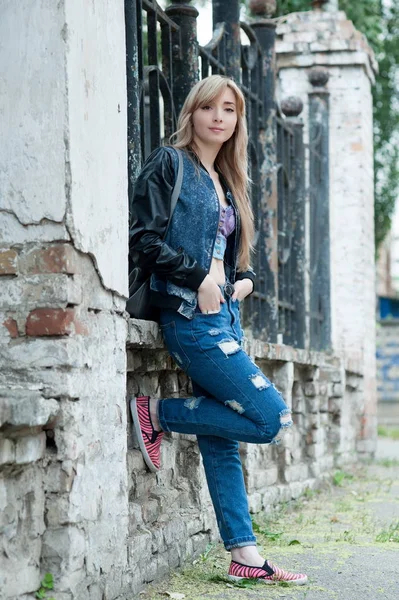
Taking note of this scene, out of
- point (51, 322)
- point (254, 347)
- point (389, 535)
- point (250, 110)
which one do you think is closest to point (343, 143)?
point (250, 110)

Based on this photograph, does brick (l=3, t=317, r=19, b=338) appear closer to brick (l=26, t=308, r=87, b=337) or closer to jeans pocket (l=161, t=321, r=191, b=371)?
brick (l=26, t=308, r=87, b=337)

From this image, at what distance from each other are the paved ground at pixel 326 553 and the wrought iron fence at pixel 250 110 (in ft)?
4.00

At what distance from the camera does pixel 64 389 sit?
3.16m

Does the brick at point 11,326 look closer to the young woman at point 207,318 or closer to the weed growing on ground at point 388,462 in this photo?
the young woman at point 207,318

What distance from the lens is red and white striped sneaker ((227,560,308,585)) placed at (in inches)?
152

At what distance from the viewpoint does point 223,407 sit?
12.7ft

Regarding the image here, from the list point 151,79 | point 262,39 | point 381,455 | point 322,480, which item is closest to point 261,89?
point 262,39

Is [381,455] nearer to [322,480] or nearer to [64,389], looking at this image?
[322,480]

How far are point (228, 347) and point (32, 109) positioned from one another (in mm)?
1157

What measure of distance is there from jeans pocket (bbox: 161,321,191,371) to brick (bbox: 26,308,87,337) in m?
0.72

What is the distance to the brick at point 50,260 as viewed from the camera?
320 cm

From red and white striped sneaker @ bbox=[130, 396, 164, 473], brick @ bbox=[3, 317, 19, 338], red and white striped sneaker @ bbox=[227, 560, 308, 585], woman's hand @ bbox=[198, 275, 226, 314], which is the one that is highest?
woman's hand @ bbox=[198, 275, 226, 314]

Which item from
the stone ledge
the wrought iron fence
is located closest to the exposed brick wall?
the stone ledge

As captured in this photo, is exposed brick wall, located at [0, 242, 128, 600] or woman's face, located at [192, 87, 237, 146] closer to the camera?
exposed brick wall, located at [0, 242, 128, 600]
